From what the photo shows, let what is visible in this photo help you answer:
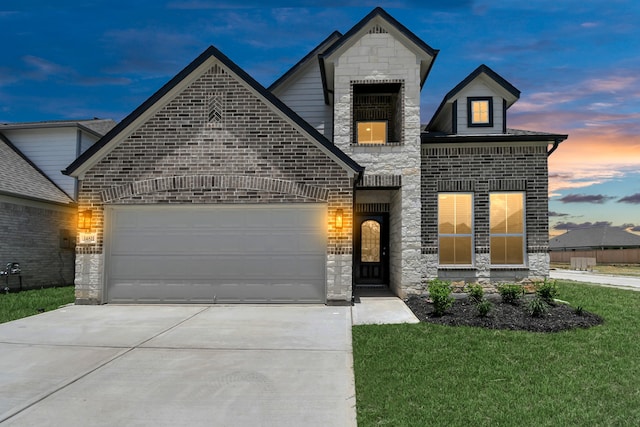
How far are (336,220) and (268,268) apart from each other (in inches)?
82.8

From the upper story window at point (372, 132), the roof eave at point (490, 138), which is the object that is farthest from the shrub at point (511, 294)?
the upper story window at point (372, 132)

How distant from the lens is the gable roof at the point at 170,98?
1138cm

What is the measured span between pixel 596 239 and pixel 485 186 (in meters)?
64.0

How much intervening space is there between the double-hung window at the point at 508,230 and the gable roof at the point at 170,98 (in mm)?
4567

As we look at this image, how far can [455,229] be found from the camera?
43.2ft

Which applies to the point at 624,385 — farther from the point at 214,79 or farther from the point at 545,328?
the point at 214,79

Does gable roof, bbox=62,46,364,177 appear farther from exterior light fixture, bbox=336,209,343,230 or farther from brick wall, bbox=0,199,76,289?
brick wall, bbox=0,199,76,289

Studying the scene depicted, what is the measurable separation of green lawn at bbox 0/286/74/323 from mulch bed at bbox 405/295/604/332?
9012 mm

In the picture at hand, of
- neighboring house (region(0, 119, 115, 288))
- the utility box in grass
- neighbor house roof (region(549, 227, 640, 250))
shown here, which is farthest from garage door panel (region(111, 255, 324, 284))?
neighbor house roof (region(549, 227, 640, 250))

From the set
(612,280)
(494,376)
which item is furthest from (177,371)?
(612,280)

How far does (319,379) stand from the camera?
18.7ft

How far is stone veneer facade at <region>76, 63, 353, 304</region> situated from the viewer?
1141 cm

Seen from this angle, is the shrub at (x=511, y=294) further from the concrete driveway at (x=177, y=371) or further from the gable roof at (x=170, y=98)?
the gable roof at (x=170, y=98)

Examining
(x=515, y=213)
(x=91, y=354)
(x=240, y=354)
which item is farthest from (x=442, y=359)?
(x=515, y=213)
